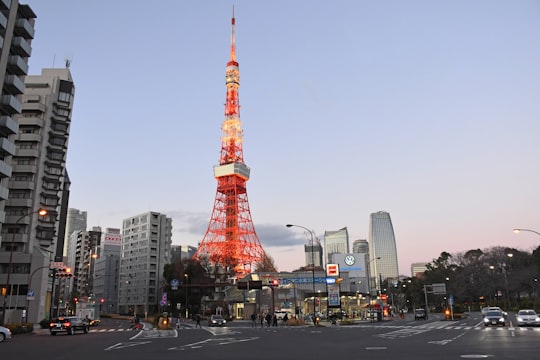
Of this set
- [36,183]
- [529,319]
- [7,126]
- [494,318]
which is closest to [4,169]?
[7,126]

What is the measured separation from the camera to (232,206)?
11069 centimetres

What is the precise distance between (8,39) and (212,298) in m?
73.7

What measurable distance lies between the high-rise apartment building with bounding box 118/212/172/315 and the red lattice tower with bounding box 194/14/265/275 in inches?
1180

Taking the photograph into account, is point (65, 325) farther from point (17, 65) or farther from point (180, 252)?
point (180, 252)

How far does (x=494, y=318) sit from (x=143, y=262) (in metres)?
112

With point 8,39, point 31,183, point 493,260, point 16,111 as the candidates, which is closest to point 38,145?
point 31,183

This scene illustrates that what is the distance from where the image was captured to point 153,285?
131875 millimetres

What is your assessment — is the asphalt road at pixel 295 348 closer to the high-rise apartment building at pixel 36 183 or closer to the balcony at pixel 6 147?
the balcony at pixel 6 147

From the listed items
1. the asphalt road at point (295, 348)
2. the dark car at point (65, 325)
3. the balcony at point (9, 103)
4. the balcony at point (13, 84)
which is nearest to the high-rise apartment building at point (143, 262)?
the balcony at point (9, 103)

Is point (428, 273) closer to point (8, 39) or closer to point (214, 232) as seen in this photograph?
point (214, 232)

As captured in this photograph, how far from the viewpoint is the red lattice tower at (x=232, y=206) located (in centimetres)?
10594

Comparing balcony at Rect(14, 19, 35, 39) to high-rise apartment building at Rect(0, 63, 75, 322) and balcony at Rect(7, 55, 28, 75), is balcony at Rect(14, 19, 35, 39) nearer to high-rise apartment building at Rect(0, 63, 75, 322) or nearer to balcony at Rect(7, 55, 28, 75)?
balcony at Rect(7, 55, 28, 75)

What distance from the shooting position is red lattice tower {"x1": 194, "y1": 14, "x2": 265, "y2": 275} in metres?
106

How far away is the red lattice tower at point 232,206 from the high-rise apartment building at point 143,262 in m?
30.0
